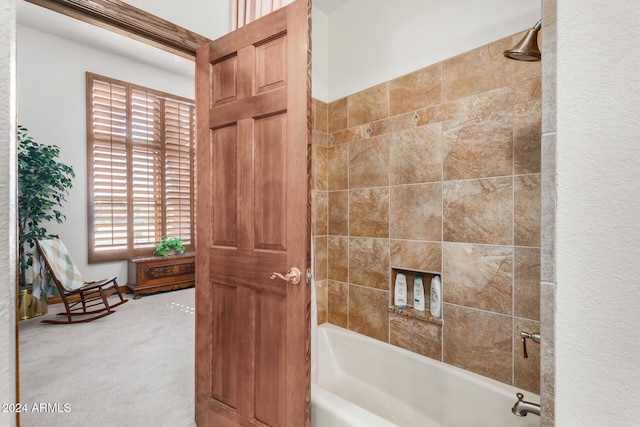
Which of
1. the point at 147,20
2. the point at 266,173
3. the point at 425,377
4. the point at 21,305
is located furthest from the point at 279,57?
the point at 21,305

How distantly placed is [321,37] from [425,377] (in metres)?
2.65

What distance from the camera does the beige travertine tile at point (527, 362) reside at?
1510mm

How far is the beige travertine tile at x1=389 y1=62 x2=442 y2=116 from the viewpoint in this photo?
6.14 ft

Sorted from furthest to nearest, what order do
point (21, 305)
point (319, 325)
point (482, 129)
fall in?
1. point (21, 305)
2. point (319, 325)
3. point (482, 129)

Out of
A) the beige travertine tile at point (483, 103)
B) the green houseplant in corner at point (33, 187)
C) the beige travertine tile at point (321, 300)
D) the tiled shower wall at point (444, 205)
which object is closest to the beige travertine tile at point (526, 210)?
the tiled shower wall at point (444, 205)

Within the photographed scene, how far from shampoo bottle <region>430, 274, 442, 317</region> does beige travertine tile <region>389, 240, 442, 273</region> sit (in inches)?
2.5

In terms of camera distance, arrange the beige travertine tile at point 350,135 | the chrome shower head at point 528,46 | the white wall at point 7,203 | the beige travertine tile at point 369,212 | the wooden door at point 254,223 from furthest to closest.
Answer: the beige travertine tile at point 350,135, the beige travertine tile at point 369,212, the wooden door at point 254,223, the chrome shower head at point 528,46, the white wall at point 7,203

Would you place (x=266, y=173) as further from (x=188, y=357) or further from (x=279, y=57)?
(x=188, y=357)

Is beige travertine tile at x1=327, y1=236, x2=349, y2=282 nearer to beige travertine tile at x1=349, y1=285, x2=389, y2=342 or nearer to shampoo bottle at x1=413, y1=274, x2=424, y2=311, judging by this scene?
beige travertine tile at x1=349, y1=285, x2=389, y2=342

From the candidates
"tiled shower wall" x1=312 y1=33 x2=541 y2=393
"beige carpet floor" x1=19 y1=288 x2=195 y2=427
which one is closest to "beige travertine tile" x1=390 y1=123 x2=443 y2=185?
"tiled shower wall" x1=312 y1=33 x2=541 y2=393

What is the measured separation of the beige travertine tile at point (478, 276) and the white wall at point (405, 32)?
Answer: 1.18 metres

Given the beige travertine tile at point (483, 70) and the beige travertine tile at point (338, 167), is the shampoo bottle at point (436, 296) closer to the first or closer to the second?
the beige travertine tile at point (338, 167)

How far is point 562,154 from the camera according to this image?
656 millimetres

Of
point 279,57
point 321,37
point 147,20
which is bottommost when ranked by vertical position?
point 279,57
